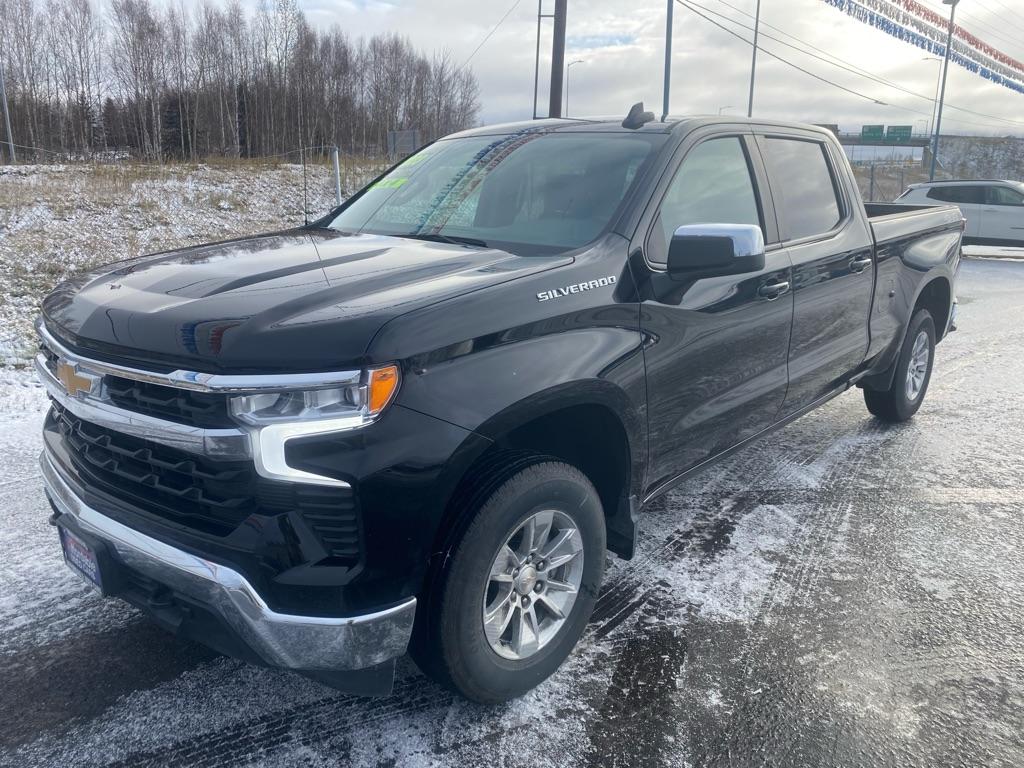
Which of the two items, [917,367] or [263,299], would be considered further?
Answer: [917,367]

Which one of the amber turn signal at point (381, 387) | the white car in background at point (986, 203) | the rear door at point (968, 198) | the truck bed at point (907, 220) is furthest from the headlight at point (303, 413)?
the rear door at point (968, 198)

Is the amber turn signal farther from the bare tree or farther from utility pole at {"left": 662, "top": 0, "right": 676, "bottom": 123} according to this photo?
the bare tree

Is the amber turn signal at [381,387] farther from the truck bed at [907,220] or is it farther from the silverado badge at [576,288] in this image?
the truck bed at [907,220]

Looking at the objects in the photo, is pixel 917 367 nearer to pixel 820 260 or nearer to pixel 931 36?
pixel 820 260

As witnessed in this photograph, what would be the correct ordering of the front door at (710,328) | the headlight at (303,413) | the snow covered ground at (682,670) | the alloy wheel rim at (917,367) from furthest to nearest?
the alloy wheel rim at (917,367), the front door at (710,328), the snow covered ground at (682,670), the headlight at (303,413)

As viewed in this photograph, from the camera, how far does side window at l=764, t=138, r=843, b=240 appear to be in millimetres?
3836

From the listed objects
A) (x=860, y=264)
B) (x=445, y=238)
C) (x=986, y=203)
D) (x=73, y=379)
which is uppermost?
(x=986, y=203)

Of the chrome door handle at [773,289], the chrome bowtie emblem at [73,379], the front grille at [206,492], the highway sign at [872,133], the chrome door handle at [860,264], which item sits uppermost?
the highway sign at [872,133]

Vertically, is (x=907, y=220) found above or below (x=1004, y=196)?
below

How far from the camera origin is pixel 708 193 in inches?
133

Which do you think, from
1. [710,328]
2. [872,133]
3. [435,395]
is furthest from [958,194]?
[872,133]

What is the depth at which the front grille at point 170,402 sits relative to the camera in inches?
78.9

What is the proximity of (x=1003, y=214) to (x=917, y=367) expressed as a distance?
14.5 m

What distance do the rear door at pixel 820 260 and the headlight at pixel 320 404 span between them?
245 centimetres
